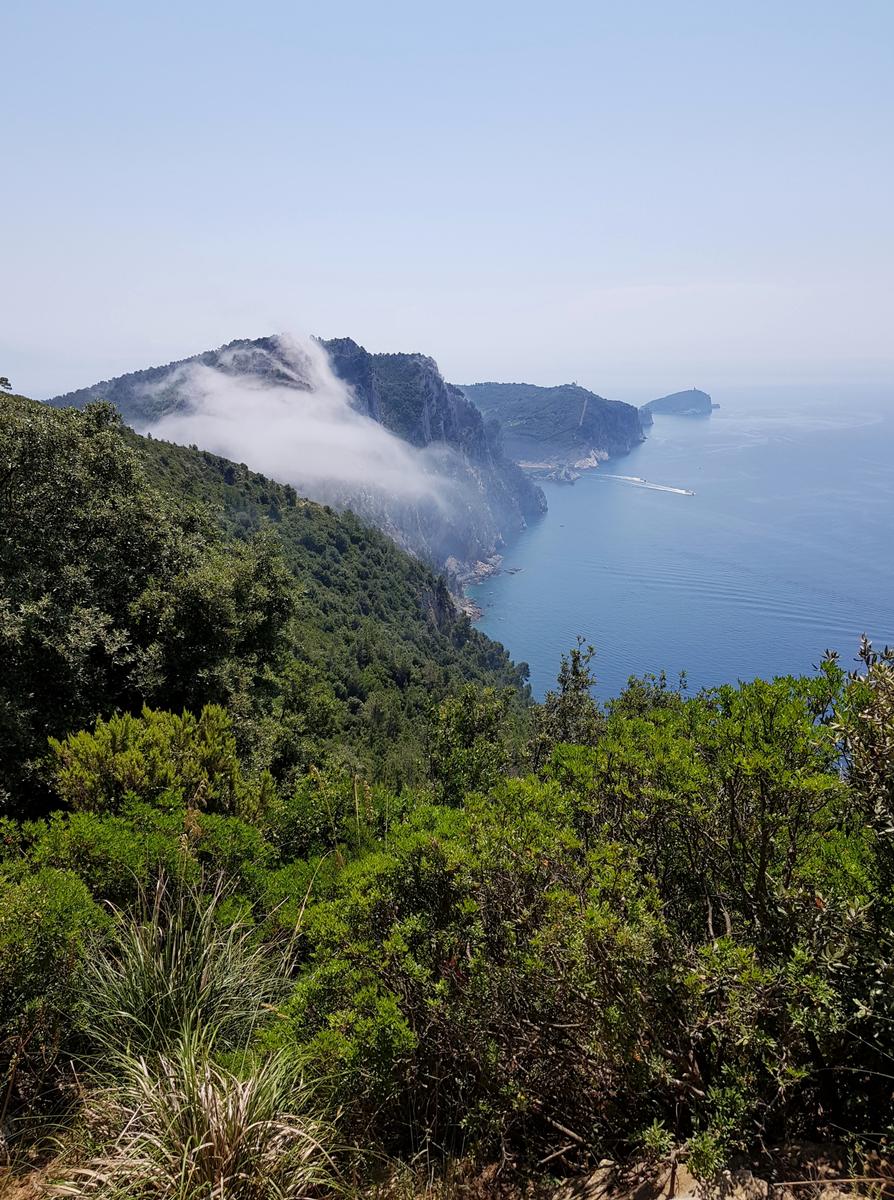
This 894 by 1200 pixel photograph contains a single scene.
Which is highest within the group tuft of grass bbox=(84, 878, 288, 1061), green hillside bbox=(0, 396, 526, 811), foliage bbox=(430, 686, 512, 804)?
green hillside bbox=(0, 396, 526, 811)

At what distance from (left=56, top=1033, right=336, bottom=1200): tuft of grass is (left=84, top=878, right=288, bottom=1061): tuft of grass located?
437 mm

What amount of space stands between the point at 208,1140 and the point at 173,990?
141 cm

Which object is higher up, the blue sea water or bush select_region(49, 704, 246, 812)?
bush select_region(49, 704, 246, 812)

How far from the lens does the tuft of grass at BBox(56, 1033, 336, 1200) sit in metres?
3.06

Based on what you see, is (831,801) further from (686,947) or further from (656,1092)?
(656,1092)

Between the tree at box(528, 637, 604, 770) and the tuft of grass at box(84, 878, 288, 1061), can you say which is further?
the tree at box(528, 637, 604, 770)

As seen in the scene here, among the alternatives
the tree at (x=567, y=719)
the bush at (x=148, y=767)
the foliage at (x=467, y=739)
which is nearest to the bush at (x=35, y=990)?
the bush at (x=148, y=767)

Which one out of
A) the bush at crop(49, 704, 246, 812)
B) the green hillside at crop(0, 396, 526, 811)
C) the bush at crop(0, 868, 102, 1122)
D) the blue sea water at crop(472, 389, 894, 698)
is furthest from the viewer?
the blue sea water at crop(472, 389, 894, 698)

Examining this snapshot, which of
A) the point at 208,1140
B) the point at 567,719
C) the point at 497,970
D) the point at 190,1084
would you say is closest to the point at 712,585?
the point at 567,719

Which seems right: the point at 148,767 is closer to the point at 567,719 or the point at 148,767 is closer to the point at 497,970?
the point at 497,970

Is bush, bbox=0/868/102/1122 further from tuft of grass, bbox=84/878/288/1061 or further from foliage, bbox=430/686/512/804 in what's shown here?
foliage, bbox=430/686/512/804

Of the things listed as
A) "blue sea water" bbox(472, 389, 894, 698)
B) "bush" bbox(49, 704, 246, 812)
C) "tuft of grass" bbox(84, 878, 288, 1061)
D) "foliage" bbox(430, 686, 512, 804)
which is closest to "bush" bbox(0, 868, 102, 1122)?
"tuft of grass" bbox(84, 878, 288, 1061)

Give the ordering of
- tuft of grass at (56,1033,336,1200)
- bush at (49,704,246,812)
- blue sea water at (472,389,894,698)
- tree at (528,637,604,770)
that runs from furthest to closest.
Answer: blue sea water at (472,389,894,698), tree at (528,637,604,770), bush at (49,704,246,812), tuft of grass at (56,1033,336,1200)

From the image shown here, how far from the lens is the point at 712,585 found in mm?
123125
